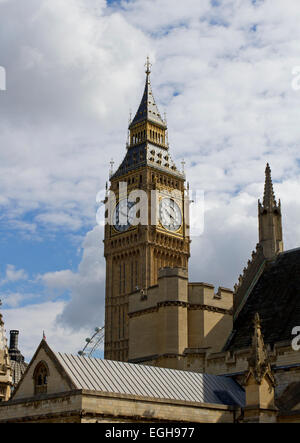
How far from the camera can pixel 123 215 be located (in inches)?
4577

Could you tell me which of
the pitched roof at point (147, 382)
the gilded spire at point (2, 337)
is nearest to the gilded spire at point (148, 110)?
the gilded spire at point (2, 337)

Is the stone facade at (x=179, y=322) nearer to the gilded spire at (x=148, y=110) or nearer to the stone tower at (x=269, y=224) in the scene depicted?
the stone tower at (x=269, y=224)

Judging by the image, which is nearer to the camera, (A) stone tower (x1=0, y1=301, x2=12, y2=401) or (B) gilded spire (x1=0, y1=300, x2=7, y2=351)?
(A) stone tower (x1=0, y1=301, x2=12, y2=401)

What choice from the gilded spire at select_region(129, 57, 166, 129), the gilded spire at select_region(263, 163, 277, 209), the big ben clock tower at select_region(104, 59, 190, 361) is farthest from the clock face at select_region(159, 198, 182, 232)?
the gilded spire at select_region(263, 163, 277, 209)

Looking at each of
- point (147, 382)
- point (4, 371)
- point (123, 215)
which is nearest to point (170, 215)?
point (123, 215)

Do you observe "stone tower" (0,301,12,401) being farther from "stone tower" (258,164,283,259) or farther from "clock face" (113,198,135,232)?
"clock face" (113,198,135,232)

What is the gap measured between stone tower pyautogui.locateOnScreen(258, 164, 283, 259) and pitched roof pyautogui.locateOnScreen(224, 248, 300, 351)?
1245 millimetres

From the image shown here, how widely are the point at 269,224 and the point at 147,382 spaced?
20.8m

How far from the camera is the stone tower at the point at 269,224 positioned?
53200 mm

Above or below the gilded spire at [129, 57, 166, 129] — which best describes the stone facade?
below

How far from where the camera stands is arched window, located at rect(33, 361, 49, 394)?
113 feet
